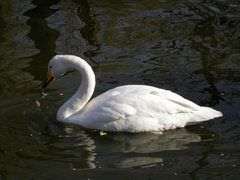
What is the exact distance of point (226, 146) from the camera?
8.67 m

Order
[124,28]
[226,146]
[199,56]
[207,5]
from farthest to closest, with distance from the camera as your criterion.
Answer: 1. [207,5]
2. [124,28]
3. [199,56]
4. [226,146]

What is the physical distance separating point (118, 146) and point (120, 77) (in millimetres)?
2166

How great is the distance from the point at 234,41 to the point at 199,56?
90cm

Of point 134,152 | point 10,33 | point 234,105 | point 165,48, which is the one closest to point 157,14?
point 165,48

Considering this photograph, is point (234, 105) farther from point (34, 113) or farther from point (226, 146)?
point (34, 113)

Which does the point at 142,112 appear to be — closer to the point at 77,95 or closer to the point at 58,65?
the point at 77,95

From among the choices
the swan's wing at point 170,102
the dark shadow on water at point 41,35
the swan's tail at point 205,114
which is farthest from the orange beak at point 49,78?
the swan's tail at point 205,114

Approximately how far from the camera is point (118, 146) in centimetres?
907

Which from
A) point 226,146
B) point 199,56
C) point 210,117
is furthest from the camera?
point 199,56

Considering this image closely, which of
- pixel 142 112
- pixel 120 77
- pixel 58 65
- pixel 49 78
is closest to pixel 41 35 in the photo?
pixel 120 77

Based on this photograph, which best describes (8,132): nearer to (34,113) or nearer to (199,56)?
(34,113)

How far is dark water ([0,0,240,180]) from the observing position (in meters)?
8.45

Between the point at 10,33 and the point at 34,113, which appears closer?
the point at 34,113

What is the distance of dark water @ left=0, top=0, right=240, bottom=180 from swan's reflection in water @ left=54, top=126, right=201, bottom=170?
0.01 metres
